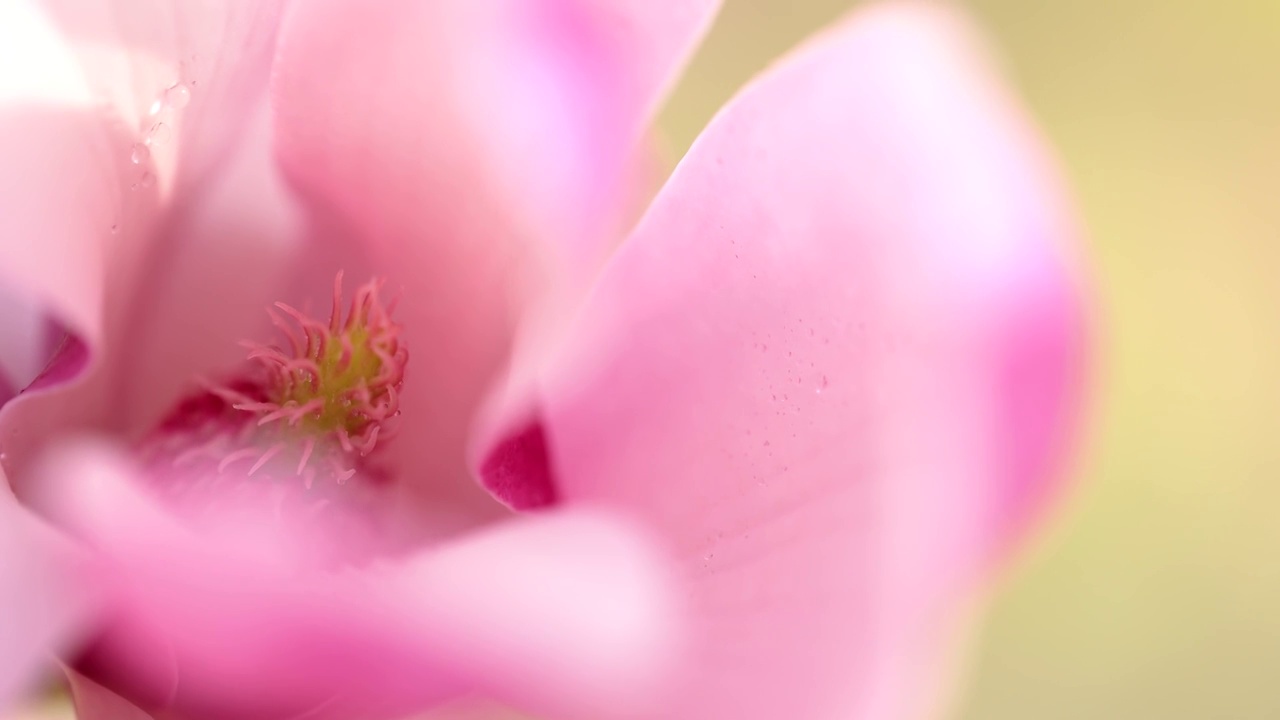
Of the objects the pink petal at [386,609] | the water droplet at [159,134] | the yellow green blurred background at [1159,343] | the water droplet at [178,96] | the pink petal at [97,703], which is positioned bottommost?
the pink petal at [97,703]

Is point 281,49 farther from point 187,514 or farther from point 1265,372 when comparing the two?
point 1265,372

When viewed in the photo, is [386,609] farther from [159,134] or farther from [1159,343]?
[1159,343]

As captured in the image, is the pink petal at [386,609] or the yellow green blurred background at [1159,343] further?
the yellow green blurred background at [1159,343]

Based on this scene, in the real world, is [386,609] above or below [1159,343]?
below

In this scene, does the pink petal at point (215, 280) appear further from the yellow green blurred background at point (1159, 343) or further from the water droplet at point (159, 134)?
the yellow green blurred background at point (1159, 343)

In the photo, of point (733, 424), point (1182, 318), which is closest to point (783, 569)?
point (733, 424)

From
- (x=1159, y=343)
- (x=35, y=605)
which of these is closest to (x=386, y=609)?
(x=35, y=605)

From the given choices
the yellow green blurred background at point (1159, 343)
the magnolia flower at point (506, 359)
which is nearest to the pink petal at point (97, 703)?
the magnolia flower at point (506, 359)
